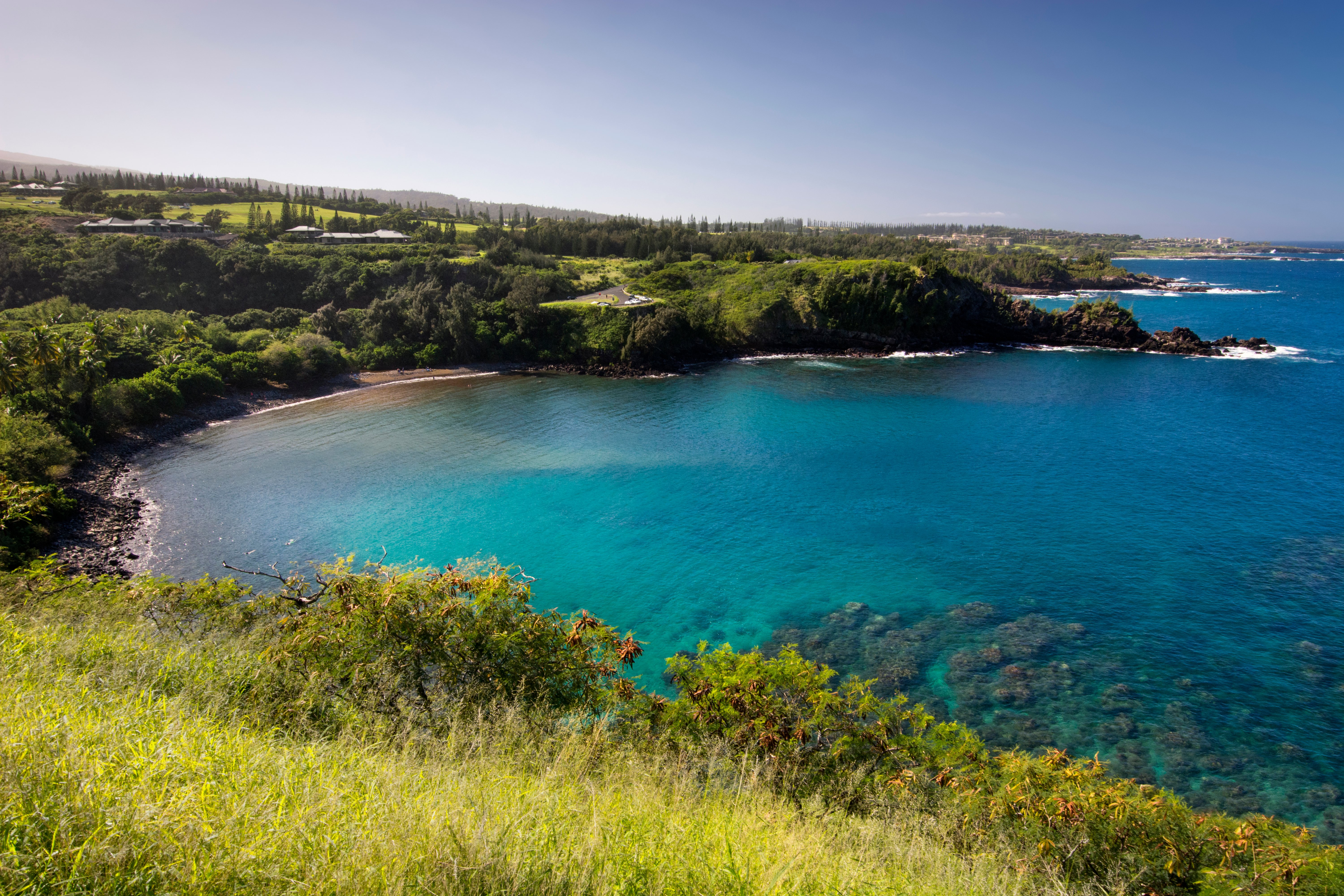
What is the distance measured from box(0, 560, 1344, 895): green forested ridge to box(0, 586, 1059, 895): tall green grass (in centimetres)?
4

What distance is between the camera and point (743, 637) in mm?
22406

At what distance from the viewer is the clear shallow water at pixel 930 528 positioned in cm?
1898

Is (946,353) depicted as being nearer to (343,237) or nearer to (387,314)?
(387,314)

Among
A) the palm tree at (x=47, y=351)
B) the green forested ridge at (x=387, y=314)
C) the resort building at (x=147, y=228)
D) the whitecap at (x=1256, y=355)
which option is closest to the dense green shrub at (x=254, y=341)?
the green forested ridge at (x=387, y=314)

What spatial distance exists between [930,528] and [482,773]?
90.4 ft

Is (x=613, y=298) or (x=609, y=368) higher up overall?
(x=613, y=298)

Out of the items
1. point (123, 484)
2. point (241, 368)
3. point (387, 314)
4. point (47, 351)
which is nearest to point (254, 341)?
point (241, 368)

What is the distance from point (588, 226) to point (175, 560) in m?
98.9

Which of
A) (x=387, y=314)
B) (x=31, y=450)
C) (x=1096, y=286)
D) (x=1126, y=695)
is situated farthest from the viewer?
(x=1096, y=286)

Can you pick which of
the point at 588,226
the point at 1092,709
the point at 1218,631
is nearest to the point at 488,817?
the point at 1092,709

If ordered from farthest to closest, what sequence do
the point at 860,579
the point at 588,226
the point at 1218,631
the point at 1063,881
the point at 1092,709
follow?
the point at 588,226, the point at 860,579, the point at 1218,631, the point at 1092,709, the point at 1063,881

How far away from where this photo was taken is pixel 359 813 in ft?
21.1

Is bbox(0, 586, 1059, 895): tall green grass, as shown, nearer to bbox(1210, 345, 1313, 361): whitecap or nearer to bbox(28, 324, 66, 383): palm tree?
bbox(28, 324, 66, 383): palm tree

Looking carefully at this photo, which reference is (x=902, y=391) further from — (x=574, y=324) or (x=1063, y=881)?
(x=1063, y=881)
